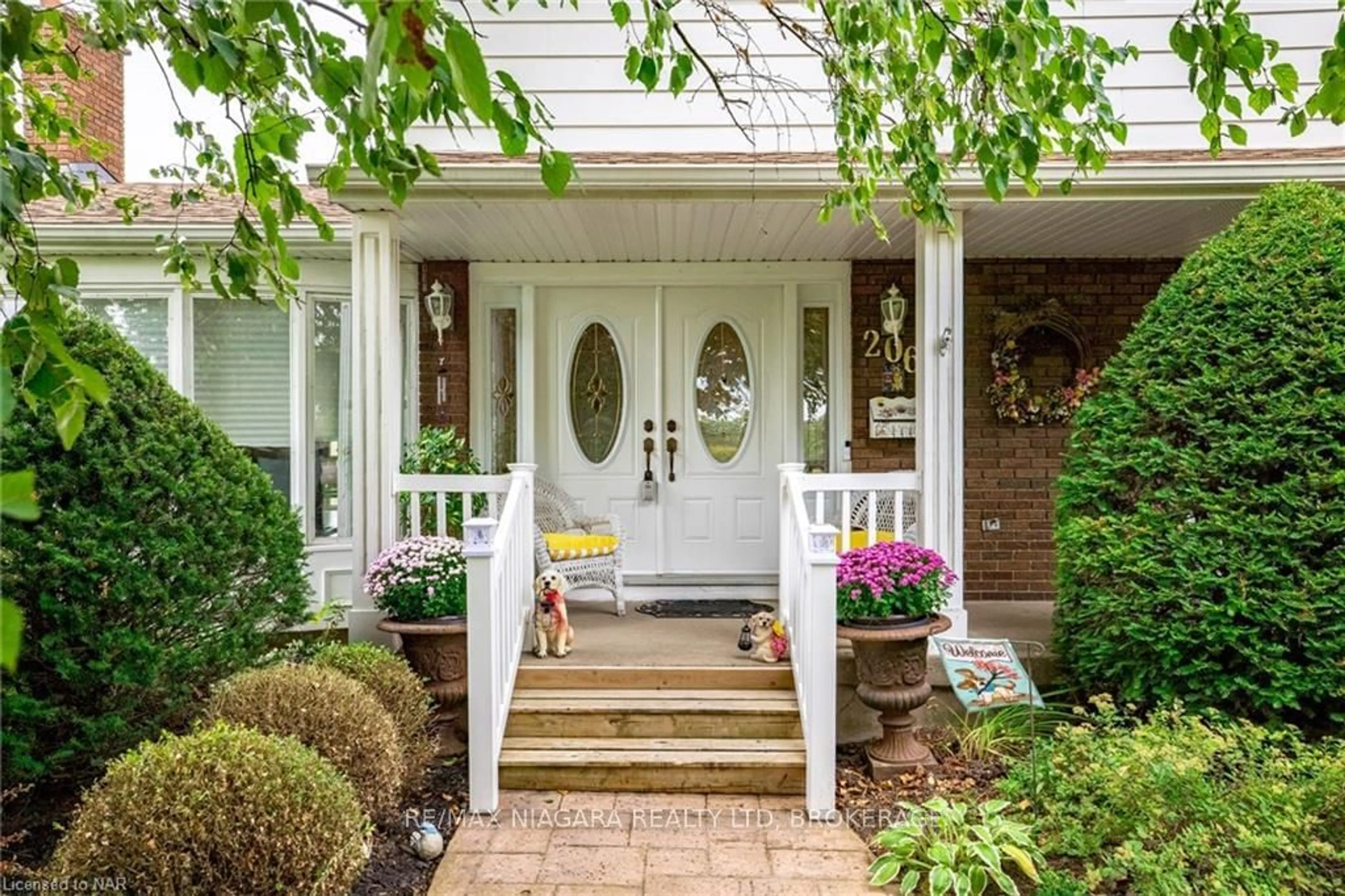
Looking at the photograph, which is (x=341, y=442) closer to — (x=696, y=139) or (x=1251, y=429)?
(x=696, y=139)

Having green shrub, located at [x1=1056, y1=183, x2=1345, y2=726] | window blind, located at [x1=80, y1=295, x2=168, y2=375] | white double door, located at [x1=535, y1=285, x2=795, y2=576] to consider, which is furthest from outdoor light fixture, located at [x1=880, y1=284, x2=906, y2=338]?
window blind, located at [x1=80, y1=295, x2=168, y2=375]

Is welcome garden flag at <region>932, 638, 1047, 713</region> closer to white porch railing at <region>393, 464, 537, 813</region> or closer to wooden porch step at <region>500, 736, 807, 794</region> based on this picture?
wooden porch step at <region>500, 736, 807, 794</region>

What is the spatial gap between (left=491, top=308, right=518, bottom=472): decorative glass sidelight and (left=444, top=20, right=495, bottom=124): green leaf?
4.55m

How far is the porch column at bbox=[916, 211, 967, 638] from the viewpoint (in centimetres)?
407

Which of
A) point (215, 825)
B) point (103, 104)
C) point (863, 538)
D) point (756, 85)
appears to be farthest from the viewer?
point (103, 104)

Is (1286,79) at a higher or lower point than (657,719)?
higher

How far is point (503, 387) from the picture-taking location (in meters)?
5.51

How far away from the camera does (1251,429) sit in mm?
3264

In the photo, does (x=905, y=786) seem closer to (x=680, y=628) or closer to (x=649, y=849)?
(x=649, y=849)

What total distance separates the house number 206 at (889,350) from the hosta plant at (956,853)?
123 inches

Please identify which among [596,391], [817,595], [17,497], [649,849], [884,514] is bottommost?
[649,849]

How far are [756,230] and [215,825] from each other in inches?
151

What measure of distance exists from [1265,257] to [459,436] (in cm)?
456

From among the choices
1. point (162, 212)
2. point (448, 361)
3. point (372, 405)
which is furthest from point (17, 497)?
point (162, 212)
